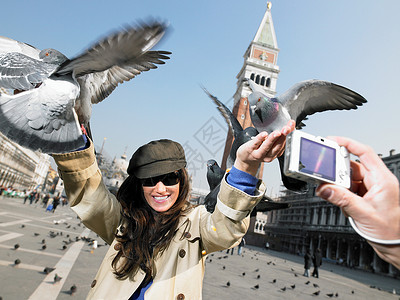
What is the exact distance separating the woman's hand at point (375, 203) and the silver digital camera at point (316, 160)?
0.14 feet

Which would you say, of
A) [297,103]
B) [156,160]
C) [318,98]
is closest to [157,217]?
[156,160]

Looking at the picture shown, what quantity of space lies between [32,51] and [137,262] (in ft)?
5.01

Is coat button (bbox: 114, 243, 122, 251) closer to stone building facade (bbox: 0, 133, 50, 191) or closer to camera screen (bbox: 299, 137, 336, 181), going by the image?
camera screen (bbox: 299, 137, 336, 181)

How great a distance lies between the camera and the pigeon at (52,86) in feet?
4.38

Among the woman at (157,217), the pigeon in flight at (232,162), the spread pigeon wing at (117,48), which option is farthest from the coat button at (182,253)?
the spread pigeon wing at (117,48)

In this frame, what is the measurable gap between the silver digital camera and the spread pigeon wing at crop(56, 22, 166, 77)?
0.96m

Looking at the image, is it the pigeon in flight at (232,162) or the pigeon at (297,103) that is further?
the pigeon in flight at (232,162)

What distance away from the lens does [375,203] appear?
0.80 meters

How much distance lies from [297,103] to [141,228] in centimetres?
166

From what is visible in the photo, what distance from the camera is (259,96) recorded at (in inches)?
86.3

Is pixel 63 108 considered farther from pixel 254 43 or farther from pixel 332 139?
pixel 254 43

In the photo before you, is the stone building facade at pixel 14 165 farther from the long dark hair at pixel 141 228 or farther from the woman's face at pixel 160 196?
the woman's face at pixel 160 196

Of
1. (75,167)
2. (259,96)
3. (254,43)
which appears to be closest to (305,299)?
(259,96)

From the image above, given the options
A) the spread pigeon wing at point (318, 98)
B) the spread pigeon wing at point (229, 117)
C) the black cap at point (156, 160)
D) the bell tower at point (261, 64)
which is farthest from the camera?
the bell tower at point (261, 64)
